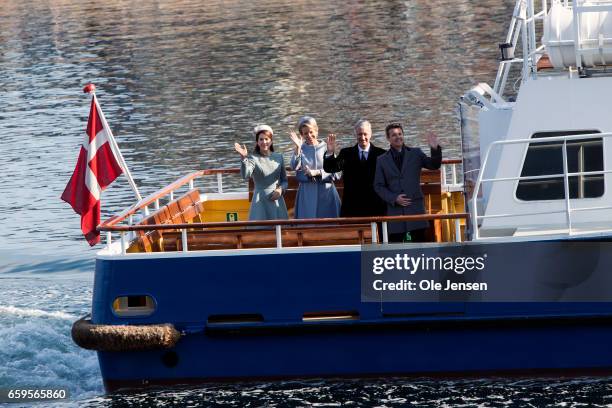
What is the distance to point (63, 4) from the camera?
6681cm

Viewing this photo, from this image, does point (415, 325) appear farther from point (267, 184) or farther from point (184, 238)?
point (184, 238)

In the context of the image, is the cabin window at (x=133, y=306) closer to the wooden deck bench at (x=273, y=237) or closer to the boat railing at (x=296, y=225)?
the boat railing at (x=296, y=225)

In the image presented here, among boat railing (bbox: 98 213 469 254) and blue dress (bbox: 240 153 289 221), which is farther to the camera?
blue dress (bbox: 240 153 289 221)

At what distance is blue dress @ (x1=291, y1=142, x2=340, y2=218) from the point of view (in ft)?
45.1

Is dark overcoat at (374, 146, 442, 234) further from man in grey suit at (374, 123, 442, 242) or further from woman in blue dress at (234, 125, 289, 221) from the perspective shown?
woman in blue dress at (234, 125, 289, 221)

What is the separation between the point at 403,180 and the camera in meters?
13.3

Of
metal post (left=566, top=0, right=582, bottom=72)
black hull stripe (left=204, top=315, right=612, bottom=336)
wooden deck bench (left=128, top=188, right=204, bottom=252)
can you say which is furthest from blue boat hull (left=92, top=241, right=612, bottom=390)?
metal post (left=566, top=0, right=582, bottom=72)

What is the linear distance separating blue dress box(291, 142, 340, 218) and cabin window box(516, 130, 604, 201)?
199cm

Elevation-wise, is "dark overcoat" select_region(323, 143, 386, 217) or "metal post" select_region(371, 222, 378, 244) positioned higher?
"dark overcoat" select_region(323, 143, 386, 217)

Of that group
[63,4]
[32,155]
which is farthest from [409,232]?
[63,4]

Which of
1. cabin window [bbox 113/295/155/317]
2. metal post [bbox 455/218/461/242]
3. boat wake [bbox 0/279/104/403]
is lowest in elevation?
boat wake [bbox 0/279/104/403]

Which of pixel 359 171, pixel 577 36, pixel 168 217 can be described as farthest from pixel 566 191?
pixel 168 217

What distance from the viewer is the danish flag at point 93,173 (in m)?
13.9

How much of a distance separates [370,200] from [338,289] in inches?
44.6
